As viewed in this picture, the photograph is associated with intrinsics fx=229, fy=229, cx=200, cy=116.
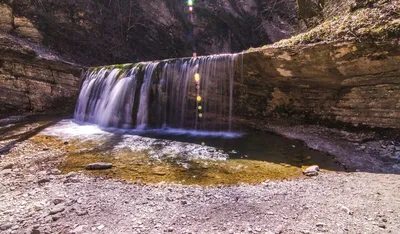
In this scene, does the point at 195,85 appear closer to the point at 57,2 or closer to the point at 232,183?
the point at 232,183

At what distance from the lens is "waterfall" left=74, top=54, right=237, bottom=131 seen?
8211 millimetres

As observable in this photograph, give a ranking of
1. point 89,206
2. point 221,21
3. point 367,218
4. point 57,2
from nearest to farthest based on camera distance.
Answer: point 367,218, point 89,206, point 57,2, point 221,21

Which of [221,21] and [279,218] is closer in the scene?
[279,218]

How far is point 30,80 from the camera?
407 inches

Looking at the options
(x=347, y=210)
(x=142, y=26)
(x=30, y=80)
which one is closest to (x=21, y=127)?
(x=30, y=80)

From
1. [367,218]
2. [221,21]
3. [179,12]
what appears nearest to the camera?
[367,218]

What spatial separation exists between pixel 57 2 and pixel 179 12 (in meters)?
8.73

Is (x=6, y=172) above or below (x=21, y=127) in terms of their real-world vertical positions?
below

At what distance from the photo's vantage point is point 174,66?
8781 mm

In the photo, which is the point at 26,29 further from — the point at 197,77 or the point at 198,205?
the point at 198,205

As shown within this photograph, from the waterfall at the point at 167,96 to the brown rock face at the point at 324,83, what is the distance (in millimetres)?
675

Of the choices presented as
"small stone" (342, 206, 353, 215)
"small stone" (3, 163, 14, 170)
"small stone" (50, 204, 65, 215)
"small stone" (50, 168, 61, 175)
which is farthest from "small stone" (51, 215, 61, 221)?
"small stone" (342, 206, 353, 215)

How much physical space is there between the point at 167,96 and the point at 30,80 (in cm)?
657

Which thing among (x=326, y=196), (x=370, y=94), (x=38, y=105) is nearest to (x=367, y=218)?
(x=326, y=196)
